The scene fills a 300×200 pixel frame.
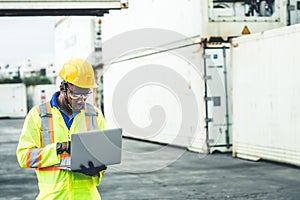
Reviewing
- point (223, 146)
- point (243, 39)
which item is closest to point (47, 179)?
point (243, 39)

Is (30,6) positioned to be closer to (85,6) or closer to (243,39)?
(85,6)

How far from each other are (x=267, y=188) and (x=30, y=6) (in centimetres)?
480

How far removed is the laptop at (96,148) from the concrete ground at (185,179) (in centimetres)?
588

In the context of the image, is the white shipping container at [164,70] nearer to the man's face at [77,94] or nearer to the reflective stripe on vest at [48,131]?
the reflective stripe on vest at [48,131]

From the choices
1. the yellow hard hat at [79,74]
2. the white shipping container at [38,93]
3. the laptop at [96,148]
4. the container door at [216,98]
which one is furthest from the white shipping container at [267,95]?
the white shipping container at [38,93]

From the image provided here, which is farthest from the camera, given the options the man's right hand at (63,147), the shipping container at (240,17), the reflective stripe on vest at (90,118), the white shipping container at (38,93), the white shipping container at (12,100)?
the white shipping container at (38,93)

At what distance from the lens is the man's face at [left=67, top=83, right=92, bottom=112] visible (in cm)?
385

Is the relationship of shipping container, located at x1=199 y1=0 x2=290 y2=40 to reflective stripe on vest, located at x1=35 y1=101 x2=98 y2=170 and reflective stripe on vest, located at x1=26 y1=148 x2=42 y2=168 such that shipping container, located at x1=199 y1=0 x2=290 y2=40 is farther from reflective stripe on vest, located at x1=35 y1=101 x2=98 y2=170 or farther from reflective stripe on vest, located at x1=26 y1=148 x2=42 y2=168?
reflective stripe on vest, located at x1=26 y1=148 x2=42 y2=168

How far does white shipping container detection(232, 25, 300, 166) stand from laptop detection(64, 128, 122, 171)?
8801 mm

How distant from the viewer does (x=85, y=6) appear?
33.7 feet

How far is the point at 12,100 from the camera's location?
47.5 metres

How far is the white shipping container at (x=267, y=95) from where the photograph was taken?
12.3 metres

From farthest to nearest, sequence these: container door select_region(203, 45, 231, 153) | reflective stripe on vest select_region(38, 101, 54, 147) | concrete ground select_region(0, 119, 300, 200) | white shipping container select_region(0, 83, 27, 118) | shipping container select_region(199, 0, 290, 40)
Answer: white shipping container select_region(0, 83, 27, 118), container door select_region(203, 45, 231, 153), shipping container select_region(199, 0, 290, 40), concrete ground select_region(0, 119, 300, 200), reflective stripe on vest select_region(38, 101, 54, 147)

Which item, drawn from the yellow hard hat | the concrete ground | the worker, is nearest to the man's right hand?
the worker
